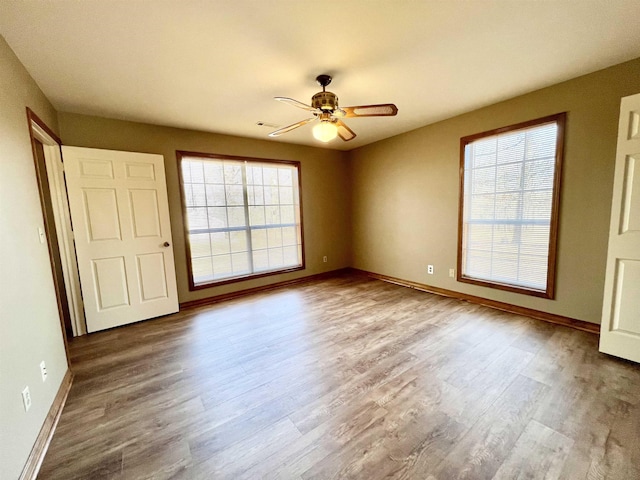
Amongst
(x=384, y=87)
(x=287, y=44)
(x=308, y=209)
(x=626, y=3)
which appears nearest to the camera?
(x=626, y=3)

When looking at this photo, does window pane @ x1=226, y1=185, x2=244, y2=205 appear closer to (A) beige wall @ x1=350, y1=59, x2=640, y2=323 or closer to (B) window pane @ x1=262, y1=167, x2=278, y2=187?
(B) window pane @ x1=262, y1=167, x2=278, y2=187

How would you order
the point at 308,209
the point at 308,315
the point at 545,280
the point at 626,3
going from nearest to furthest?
the point at 626,3
the point at 545,280
the point at 308,315
the point at 308,209

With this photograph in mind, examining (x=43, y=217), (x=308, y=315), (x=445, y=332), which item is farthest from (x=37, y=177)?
(x=445, y=332)

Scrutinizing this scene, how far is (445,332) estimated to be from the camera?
8.82 feet

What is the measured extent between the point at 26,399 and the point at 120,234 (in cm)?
204

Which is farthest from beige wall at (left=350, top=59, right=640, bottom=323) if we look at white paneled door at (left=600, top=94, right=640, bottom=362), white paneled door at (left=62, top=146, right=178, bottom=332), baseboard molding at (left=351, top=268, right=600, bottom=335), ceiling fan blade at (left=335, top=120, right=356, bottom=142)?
white paneled door at (left=62, top=146, right=178, bottom=332)

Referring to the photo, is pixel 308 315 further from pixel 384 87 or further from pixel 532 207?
pixel 532 207

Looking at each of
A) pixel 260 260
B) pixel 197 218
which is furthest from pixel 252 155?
pixel 260 260

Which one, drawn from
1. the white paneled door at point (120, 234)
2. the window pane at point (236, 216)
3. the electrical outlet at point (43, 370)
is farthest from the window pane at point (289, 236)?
the electrical outlet at point (43, 370)

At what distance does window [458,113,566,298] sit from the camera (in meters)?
2.78

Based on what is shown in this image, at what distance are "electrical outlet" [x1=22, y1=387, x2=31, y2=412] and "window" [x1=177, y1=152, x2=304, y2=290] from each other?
226 centimetres

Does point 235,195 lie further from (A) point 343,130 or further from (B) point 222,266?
(A) point 343,130

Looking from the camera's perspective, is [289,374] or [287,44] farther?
[289,374]

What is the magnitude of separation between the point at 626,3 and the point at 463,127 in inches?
71.2
